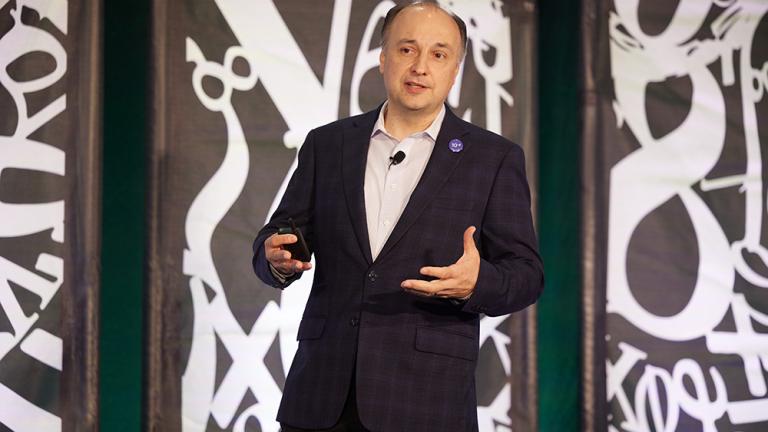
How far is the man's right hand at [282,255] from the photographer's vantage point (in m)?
1.86

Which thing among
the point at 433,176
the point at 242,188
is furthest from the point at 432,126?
the point at 242,188

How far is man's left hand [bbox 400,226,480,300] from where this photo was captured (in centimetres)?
170

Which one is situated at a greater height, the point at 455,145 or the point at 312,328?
the point at 455,145

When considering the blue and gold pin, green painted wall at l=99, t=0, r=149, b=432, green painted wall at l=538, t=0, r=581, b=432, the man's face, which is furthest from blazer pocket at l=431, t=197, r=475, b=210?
green painted wall at l=538, t=0, r=581, b=432

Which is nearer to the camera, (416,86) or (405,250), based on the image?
Result: (405,250)

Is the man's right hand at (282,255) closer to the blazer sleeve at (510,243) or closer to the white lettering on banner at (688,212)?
the blazer sleeve at (510,243)

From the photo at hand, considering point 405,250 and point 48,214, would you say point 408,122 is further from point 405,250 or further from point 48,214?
point 48,214

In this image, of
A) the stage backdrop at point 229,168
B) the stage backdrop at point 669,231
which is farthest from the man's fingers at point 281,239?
the stage backdrop at point 669,231

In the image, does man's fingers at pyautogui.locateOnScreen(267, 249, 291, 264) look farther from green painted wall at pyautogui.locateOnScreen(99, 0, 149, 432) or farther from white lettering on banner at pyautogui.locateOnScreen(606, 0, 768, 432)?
white lettering on banner at pyautogui.locateOnScreen(606, 0, 768, 432)

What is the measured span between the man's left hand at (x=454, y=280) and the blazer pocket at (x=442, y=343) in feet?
0.48

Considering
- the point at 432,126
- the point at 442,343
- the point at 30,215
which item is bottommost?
the point at 442,343

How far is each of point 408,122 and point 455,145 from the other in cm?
13

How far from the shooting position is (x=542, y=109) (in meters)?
3.86

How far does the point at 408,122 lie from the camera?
2.09m
